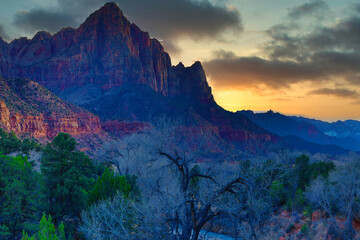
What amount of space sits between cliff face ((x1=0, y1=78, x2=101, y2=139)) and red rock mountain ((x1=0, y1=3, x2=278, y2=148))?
27910 millimetres

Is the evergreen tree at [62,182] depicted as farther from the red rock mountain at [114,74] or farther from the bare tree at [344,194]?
the red rock mountain at [114,74]

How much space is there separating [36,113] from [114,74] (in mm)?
84239

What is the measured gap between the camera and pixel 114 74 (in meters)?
146

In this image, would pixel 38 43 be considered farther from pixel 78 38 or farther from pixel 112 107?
pixel 112 107

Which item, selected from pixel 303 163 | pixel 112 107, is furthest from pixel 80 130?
pixel 303 163

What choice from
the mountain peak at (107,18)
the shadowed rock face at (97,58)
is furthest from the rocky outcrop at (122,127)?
the mountain peak at (107,18)

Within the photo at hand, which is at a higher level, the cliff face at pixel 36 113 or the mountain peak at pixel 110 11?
the mountain peak at pixel 110 11

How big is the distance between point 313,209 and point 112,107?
93.7 meters

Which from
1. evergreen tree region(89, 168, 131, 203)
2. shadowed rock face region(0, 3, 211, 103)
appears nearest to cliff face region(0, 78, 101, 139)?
evergreen tree region(89, 168, 131, 203)

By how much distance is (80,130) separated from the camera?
79625 mm

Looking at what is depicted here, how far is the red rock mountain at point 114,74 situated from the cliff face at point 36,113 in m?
27.9

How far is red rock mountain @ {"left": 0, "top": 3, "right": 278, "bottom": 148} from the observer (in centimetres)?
12269

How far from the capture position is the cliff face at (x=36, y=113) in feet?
192

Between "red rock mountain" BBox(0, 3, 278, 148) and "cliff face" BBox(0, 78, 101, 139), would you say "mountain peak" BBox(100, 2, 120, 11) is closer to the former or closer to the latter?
"red rock mountain" BBox(0, 3, 278, 148)
